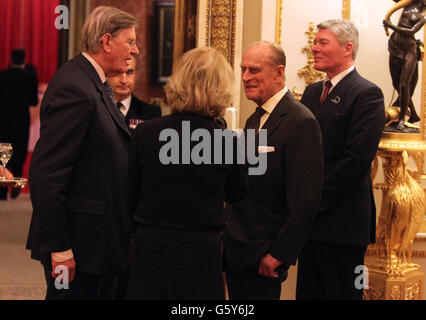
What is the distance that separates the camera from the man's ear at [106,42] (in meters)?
2.69

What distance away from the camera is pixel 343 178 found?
3439 millimetres

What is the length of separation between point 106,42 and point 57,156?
1.63 ft

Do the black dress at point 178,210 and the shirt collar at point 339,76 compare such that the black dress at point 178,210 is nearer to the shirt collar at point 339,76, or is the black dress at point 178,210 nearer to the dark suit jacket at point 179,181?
the dark suit jacket at point 179,181

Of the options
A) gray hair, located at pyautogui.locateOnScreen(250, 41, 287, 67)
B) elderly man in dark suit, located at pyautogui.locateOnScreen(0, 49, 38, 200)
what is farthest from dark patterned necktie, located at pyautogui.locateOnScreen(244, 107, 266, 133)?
elderly man in dark suit, located at pyautogui.locateOnScreen(0, 49, 38, 200)

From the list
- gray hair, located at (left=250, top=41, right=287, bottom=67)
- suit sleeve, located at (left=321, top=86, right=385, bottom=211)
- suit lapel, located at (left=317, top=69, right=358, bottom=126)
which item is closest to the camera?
gray hair, located at (left=250, top=41, right=287, bottom=67)

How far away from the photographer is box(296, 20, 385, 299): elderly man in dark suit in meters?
3.45

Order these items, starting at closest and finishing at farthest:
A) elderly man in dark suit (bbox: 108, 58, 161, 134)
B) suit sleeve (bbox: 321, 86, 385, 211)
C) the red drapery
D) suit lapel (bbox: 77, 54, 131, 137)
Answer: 1. suit lapel (bbox: 77, 54, 131, 137)
2. suit sleeve (bbox: 321, 86, 385, 211)
3. elderly man in dark suit (bbox: 108, 58, 161, 134)
4. the red drapery

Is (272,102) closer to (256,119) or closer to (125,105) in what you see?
(256,119)

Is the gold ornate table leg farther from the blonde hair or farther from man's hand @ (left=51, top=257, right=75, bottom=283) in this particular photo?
man's hand @ (left=51, top=257, right=75, bottom=283)

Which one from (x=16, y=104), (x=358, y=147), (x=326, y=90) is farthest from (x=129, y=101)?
(x=16, y=104)

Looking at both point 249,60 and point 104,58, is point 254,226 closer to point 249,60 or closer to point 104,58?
point 249,60

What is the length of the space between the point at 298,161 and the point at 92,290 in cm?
92

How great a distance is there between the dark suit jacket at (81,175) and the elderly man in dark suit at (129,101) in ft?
4.11

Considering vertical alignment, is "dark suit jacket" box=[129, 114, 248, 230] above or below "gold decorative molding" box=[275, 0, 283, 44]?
below
